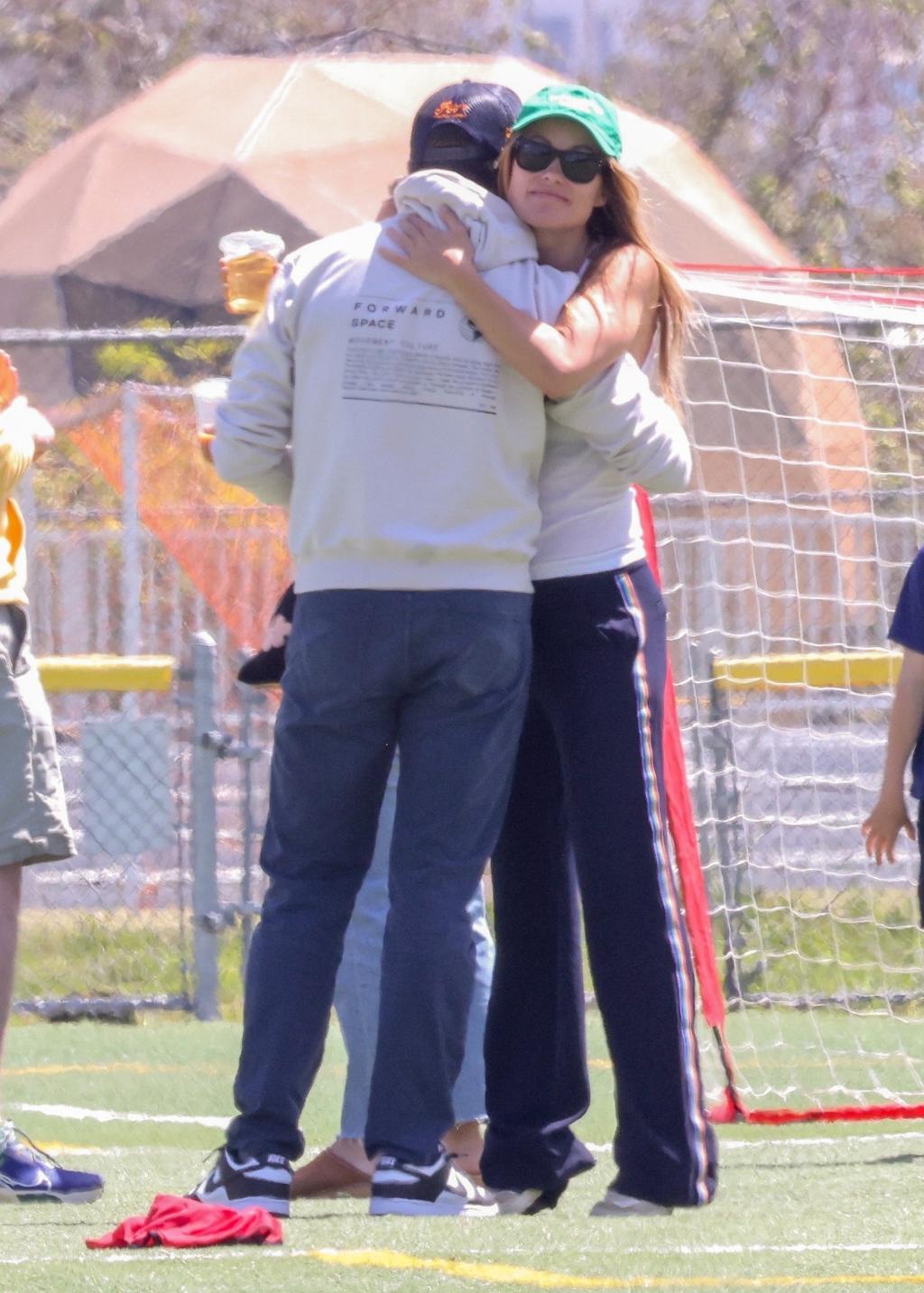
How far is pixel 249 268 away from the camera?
425 centimetres

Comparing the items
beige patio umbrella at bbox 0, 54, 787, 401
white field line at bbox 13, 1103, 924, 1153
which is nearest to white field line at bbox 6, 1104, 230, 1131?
white field line at bbox 13, 1103, 924, 1153

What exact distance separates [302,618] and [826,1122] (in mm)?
2537

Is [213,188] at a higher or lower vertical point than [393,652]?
higher

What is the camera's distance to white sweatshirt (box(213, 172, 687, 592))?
11.8 ft

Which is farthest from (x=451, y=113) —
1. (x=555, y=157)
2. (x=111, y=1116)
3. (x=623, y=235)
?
(x=111, y=1116)

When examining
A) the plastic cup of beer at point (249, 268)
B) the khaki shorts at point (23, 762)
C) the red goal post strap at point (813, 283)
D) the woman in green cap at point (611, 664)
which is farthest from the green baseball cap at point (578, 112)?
the red goal post strap at point (813, 283)

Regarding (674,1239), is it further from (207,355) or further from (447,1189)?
(207,355)

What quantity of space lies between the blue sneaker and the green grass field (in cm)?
5

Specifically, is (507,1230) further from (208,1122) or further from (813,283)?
(813,283)

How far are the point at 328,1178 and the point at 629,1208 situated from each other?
769 millimetres

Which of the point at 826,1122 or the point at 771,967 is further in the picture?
the point at 771,967

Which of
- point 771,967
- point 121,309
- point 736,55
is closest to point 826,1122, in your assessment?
point 771,967

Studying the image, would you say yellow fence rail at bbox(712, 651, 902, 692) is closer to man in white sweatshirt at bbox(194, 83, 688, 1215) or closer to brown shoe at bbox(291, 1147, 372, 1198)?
brown shoe at bbox(291, 1147, 372, 1198)

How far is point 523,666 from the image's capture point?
368cm
